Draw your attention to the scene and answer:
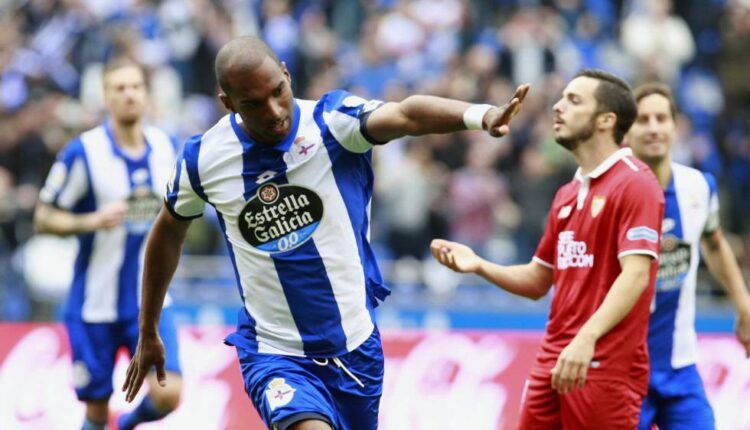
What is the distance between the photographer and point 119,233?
9289 mm

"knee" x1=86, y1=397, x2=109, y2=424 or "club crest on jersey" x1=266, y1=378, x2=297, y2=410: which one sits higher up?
"club crest on jersey" x1=266, y1=378, x2=297, y2=410

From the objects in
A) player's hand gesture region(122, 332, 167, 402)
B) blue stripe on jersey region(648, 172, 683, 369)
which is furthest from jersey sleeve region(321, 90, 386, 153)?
blue stripe on jersey region(648, 172, 683, 369)

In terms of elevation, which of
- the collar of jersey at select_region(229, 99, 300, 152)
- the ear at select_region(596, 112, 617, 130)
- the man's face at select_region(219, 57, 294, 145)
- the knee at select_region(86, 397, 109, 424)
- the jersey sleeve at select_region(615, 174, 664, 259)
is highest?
the man's face at select_region(219, 57, 294, 145)

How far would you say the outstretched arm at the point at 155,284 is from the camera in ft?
22.2

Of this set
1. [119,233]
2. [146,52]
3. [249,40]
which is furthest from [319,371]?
[146,52]

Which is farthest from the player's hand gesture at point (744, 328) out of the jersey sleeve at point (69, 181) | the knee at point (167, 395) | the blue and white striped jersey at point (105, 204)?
the jersey sleeve at point (69, 181)

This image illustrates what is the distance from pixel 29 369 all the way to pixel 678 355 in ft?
17.1

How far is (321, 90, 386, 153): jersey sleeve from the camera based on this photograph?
20.7 feet

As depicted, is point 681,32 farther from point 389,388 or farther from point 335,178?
point 335,178

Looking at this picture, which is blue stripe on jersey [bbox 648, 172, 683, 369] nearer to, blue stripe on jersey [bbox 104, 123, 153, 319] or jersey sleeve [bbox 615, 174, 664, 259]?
jersey sleeve [bbox 615, 174, 664, 259]

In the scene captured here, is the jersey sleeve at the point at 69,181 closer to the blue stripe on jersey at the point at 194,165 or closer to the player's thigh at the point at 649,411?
the blue stripe on jersey at the point at 194,165

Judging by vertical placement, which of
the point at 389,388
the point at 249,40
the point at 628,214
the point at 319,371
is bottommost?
the point at 389,388

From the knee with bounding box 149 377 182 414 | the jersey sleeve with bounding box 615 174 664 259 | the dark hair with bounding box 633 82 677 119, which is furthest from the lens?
the knee with bounding box 149 377 182 414

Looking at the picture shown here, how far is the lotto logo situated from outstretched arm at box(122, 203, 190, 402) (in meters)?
1.89
